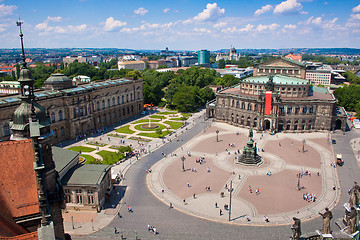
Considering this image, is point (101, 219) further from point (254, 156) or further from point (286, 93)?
point (286, 93)

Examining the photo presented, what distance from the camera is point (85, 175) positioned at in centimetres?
4647

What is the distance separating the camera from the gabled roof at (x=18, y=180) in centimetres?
2091

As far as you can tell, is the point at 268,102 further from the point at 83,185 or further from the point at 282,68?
the point at 83,185

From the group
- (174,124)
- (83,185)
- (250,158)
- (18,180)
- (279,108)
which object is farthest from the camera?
(174,124)

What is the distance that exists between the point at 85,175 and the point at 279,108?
211 feet

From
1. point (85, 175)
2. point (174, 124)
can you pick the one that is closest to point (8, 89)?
point (174, 124)

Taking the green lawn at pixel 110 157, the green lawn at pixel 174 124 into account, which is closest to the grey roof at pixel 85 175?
the green lawn at pixel 110 157

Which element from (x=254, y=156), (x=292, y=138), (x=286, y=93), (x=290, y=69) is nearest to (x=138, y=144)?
(x=254, y=156)

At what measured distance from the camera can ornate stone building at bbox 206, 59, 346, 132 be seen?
87812 millimetres

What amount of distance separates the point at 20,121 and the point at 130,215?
26415mm

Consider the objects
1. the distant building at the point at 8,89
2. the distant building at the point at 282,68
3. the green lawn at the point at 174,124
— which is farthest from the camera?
the distant building at the point at 8,89

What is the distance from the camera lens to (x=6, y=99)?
68.8 meters

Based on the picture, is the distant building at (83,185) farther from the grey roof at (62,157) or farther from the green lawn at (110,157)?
the green lawn at (110,157)

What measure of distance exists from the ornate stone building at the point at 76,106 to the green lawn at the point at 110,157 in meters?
14.5
